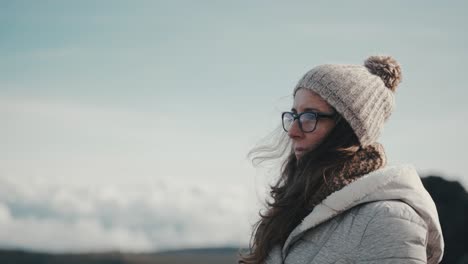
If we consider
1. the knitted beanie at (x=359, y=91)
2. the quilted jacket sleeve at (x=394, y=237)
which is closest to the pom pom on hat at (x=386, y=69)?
the knitted beanie at (x=359, y=91)

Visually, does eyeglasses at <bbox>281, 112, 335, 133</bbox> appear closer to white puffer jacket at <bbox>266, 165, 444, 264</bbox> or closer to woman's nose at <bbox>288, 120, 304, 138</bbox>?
woman's nose at <bbox>288, 120, 304, 138</bbox>

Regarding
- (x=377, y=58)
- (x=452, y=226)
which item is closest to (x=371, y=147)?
(x=377, y=58)

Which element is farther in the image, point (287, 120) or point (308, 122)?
point (287, 120)

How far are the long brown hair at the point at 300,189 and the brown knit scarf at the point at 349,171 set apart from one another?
0.4 inches

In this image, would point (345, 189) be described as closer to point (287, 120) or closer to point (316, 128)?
point (316, 128)

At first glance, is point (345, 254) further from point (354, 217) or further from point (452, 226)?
point (452, 226)

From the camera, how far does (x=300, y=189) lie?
10.9ft

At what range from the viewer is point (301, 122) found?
327cm

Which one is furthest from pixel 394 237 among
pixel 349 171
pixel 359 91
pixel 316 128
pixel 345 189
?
pixel 359 91

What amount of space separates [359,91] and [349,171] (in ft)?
1.35

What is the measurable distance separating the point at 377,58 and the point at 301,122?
61cm

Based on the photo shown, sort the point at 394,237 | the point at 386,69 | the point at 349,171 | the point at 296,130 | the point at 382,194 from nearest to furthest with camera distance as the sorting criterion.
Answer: the point at 394,237, the point at 382,194, the point at 349,171, the point at 296,130, the point at 386,69

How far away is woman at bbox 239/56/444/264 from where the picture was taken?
289cm

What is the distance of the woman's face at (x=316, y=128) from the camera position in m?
3.25
